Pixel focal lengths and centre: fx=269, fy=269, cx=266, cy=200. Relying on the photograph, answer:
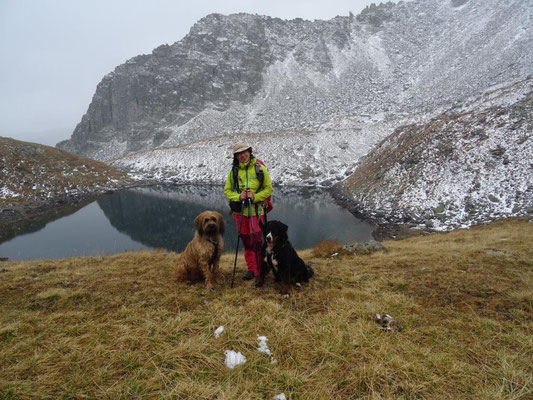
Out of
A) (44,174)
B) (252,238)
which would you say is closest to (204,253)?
(252,238)

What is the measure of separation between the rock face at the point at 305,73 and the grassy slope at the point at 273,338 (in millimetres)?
44170

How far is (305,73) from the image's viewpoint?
75812mm

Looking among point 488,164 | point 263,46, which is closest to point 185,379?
point 488,164

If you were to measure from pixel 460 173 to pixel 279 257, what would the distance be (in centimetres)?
2283

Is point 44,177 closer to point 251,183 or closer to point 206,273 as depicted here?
point 206,273

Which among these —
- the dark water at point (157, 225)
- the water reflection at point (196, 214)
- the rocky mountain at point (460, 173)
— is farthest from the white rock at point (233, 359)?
the rocky mountain at point (460, 173)

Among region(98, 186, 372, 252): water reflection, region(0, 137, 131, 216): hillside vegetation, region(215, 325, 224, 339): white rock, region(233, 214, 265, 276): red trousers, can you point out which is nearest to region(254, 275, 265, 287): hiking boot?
region(233, 214, 265, 276): red trousers

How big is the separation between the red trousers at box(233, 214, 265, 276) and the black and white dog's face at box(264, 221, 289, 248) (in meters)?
0.70

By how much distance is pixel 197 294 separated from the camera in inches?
182

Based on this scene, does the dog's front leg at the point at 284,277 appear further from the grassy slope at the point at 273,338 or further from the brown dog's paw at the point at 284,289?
the grassy slope at the point at 273,338

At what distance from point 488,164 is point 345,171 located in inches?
772

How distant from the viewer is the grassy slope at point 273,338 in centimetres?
249

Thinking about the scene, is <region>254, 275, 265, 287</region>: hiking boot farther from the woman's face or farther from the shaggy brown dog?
the woman's face

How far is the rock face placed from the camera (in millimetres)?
52938
